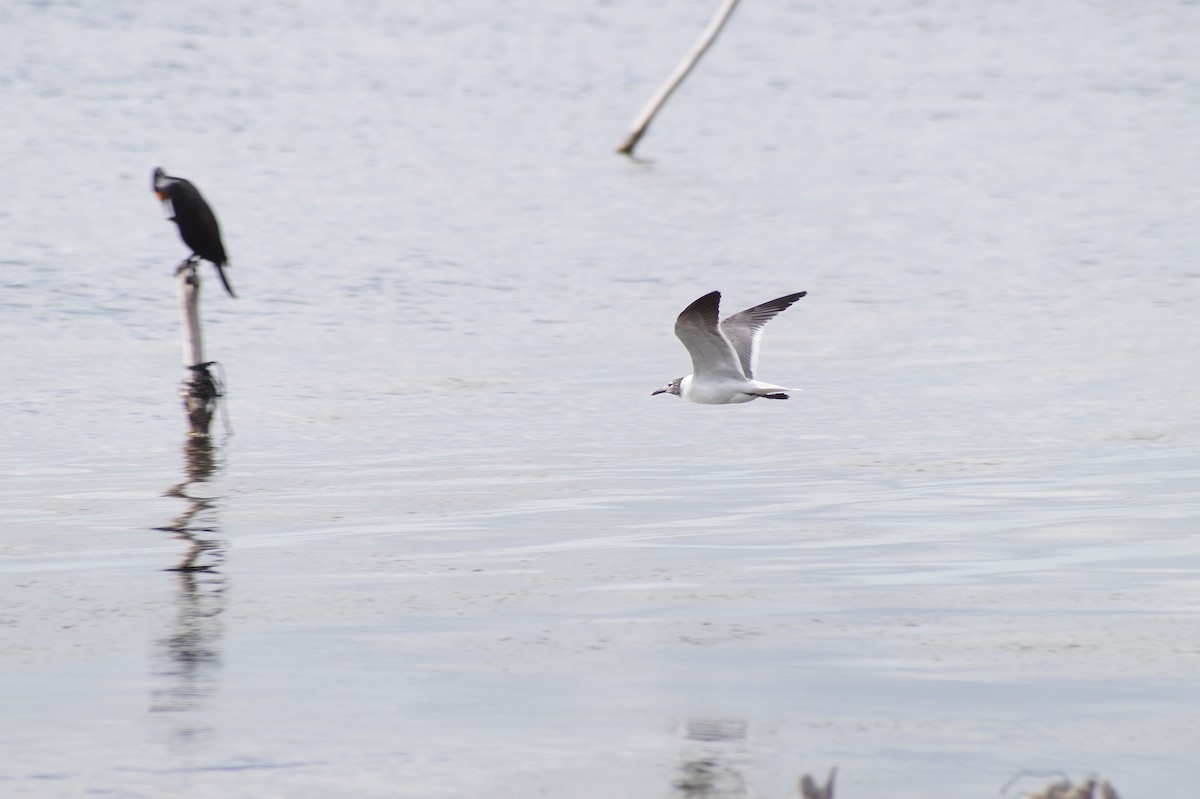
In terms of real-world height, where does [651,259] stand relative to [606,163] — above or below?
below

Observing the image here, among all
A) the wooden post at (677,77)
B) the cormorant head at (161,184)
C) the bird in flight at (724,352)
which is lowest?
the bird in flight at (724,352)

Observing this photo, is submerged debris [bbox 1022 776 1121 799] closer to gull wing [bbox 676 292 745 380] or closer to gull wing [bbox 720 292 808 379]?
gull wing [bbox 676 292 745 380]

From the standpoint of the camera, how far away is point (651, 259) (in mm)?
22547

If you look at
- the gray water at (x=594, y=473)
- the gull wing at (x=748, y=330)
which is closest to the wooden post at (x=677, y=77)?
the gray water at (x=594, y=473)

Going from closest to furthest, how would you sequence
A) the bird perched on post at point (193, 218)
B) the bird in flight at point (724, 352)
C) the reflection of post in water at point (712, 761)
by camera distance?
Result: the reflection of post in water at point (712, 761) < the bird in flight at point (724, 352) < the bird perched on post at point (193, 218)

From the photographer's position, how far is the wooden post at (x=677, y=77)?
1176 inches

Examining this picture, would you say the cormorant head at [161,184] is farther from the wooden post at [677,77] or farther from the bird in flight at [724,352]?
the wooden post at [677,77]

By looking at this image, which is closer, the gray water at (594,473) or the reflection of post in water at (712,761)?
the reflection of post in water at (712,761)

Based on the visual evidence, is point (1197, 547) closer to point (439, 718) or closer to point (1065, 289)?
point (439, 718)

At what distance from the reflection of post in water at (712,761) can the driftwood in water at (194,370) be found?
6821mm

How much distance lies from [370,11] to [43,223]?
2925cm

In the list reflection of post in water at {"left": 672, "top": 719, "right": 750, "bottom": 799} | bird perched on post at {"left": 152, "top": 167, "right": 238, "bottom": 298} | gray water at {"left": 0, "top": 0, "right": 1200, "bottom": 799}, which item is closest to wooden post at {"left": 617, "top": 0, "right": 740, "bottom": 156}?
gray water at {"left": 0, "top": 0, "right": 1200, "bottom": 799}

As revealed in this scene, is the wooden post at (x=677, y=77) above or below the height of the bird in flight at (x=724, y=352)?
above

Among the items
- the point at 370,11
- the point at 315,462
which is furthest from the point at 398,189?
the point at 370,11
